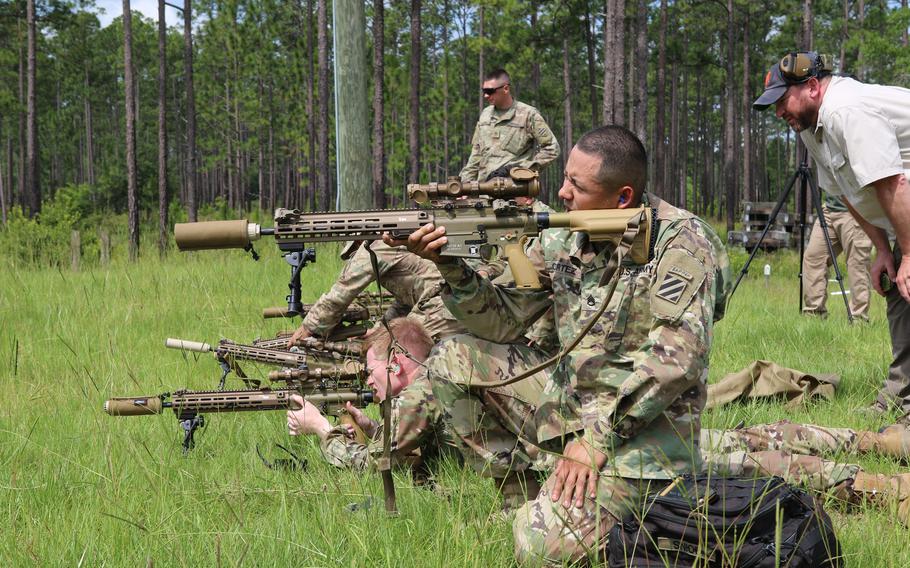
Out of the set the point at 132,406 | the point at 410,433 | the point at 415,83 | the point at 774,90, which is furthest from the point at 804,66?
the point at 415,83

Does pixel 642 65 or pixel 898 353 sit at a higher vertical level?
pixel 642 65

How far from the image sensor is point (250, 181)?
187ft

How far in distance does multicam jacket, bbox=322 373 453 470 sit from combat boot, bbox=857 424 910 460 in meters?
1.97

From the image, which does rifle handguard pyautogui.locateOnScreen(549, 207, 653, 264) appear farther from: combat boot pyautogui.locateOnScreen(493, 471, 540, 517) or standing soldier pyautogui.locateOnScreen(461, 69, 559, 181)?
standing soldier pyautogui.locateOnScreen(461, 69, 559, 181)

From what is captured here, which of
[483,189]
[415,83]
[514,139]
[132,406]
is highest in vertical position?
[415,83]

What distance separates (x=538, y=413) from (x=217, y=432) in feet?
5.99

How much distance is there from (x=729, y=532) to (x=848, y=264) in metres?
6.14

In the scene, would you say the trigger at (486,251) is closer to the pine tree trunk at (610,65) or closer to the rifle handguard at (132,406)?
the rifle handguard at (132,406)

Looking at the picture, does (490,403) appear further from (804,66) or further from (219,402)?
(804,66)

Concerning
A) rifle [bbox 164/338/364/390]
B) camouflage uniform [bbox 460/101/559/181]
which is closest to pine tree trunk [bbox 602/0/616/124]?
camouflage uniform [bbox 460/101/559/181]

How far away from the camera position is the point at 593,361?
2.84m

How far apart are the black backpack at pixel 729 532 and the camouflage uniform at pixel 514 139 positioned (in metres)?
6.24

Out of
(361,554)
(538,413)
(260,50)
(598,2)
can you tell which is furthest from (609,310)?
(260,50)

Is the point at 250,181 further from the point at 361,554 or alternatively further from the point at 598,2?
the point at 361,554
